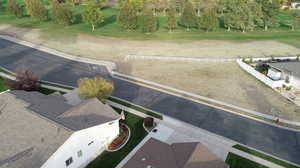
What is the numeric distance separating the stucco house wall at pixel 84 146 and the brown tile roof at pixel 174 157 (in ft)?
17.7

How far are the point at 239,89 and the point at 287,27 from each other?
54.3m

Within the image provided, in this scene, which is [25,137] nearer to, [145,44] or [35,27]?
[145,44]

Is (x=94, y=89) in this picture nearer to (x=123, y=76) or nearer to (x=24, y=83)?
(x=24, y=83)

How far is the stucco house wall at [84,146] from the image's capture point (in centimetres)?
1977

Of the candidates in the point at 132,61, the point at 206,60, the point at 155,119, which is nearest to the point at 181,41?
the point at 206,60

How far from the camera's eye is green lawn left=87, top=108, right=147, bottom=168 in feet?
74.5

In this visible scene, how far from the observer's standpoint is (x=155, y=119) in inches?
1157

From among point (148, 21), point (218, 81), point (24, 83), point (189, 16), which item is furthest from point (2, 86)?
point (189, 16)

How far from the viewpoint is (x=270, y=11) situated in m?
68.4

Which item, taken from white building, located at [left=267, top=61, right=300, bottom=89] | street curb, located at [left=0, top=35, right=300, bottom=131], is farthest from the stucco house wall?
white building, located at [left=267, top=61, right=300, bottom=89]

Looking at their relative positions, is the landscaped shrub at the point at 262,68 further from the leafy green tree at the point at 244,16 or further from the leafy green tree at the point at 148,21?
the leafy green tree at the point at 148,21

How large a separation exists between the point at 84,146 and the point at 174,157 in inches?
362

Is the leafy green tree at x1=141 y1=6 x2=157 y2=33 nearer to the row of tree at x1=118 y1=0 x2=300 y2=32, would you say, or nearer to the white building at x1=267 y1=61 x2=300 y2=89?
the row of tree at x1=118 y1=0 x2=300 y2=32

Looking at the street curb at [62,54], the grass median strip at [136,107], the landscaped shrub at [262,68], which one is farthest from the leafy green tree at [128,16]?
the grass median strip at [136,107]
